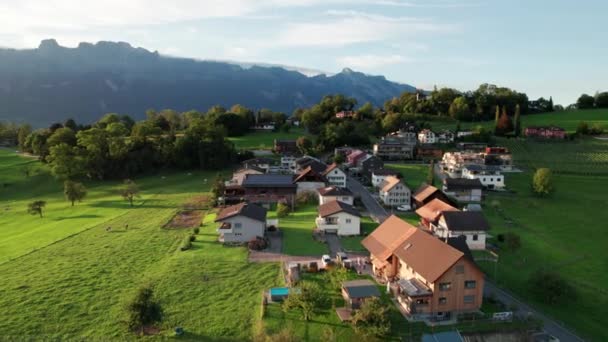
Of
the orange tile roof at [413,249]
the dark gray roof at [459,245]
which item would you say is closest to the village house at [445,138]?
the orange tile roof at [413,249]

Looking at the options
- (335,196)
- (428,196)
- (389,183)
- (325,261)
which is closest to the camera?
(325,261)

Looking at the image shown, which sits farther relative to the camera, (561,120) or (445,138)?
(561,120)

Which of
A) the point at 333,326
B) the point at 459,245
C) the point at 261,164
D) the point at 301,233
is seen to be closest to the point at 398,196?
the point at 301,233

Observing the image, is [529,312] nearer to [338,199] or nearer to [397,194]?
[338,199]

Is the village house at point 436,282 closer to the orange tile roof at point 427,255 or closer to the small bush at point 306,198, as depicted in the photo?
the orange tile roof at point 427,255

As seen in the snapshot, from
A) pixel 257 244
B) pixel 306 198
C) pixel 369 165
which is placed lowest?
pixel 257 244

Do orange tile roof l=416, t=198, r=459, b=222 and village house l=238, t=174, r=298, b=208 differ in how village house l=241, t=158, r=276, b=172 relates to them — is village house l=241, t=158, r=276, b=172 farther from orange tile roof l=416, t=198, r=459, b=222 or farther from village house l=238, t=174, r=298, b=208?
orange tile roof l=416, t=198, r=459, b=222

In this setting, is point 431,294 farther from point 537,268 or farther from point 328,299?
point 537,268
